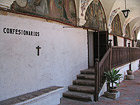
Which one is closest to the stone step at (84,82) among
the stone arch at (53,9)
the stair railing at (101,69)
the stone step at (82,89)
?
the stone step at (82,89)

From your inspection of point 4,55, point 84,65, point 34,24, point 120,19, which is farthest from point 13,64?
point 120,19

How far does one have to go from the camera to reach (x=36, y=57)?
18.5 feet

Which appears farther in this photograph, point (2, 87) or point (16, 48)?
point (16, 48)

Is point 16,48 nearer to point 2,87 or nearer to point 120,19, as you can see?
point 2,87

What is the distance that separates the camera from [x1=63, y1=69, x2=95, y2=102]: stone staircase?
6293 millimetres

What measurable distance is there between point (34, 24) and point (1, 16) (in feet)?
4.04

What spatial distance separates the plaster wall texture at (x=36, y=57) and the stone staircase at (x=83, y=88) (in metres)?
0.29

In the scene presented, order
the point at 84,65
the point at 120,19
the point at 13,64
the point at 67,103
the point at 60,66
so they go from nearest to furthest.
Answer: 1. the point at 13,64
2. the point at 67,103
3. the point at 60,66
4. the point at 84,65
5. the point at 120,19

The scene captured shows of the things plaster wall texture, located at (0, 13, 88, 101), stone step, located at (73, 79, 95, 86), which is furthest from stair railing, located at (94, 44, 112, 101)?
plaster wall texture, located at (0, 13, 88, 101)

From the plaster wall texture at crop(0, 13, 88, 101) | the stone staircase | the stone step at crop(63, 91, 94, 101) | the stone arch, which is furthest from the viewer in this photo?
the stone staircase

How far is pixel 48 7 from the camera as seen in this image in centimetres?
620

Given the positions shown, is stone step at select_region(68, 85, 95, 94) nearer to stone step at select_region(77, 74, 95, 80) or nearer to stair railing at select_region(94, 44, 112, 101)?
stair railing at select_region(94, 44, 112, 101)

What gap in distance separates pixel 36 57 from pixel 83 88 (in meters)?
2.38

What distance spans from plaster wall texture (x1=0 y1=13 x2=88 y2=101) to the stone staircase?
29 centimetres
